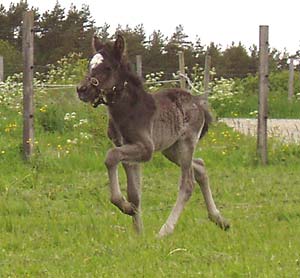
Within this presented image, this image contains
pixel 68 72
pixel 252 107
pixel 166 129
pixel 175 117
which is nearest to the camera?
pixel 166 129

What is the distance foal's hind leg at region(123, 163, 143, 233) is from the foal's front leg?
14.3 inches

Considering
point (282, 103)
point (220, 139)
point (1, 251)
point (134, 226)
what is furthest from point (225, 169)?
point (282, 103)

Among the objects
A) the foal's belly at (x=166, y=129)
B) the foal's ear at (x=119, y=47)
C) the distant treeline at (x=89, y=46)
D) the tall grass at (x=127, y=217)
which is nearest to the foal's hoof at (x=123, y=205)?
the tall grass at (x=127, y=217)

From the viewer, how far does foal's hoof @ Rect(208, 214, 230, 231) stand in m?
7.98

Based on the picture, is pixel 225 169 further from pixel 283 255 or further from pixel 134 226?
pixel 283 255

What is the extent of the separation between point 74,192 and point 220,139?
5182mm

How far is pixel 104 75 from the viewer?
714 centimetres

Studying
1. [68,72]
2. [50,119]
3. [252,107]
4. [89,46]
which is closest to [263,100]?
[50,119]

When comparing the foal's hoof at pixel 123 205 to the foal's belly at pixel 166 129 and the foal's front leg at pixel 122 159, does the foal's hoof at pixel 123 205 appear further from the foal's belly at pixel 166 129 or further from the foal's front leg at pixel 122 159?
the foal's belly at pixel 166 129

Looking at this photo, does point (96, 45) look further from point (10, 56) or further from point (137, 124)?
point (10, 56)

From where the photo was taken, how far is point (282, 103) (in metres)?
26.7

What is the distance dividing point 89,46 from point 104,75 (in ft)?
92.6

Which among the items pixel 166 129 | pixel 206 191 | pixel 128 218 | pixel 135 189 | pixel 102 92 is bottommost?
pixel 128 218

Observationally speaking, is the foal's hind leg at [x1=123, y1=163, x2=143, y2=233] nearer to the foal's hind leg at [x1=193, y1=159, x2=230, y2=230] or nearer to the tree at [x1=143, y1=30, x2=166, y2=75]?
the foal's hind leg at [x1=193, y1=159, x2=230, y2=230]
